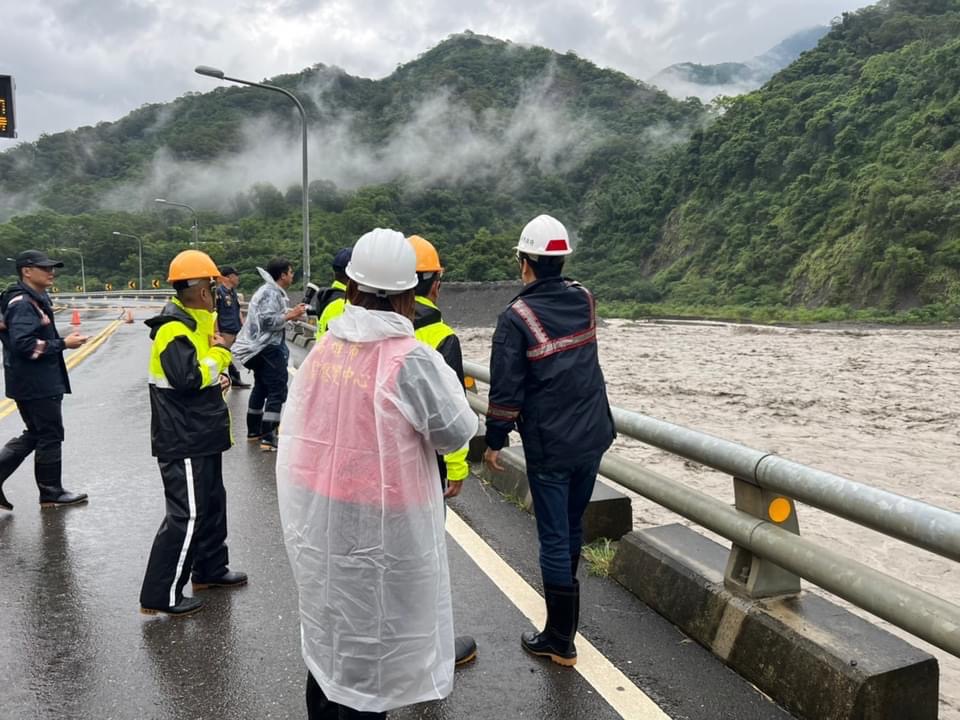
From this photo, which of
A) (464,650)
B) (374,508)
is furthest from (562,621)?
(374,508)

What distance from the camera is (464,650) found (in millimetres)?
3314

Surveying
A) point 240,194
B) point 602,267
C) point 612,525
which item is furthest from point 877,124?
point 240,194

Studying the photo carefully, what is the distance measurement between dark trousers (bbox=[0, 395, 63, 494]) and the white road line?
3.04 meters

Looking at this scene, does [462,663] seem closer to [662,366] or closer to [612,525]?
[612,525]

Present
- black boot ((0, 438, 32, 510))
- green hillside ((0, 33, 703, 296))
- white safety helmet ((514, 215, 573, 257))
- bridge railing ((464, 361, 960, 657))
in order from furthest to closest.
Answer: green hillside ((0, 33, 703, 296)) < black boot ((0, 438, 32, 510)) < white safety helmet ((514, 215, 573, 257)) < bridge railing ((464, 361, 960, 657))

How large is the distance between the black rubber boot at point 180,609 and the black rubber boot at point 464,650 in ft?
4.79

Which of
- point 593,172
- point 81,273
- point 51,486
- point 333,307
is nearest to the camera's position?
point 333,307

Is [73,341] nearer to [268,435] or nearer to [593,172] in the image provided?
[268,435]

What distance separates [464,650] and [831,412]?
36.4ft

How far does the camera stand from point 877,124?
59.5 m

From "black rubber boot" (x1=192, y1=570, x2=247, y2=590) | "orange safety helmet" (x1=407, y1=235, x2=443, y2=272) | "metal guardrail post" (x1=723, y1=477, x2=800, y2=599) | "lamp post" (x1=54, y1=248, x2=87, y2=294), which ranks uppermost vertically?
"orange safety helmet" (x1=407, y1=235, x2=443, y2=272)

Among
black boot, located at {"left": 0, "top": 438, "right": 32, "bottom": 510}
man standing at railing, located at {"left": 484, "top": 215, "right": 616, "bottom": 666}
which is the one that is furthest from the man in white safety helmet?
black boot, located at {"left": 0, "top": 438, "right": 32, "bottom": 510}

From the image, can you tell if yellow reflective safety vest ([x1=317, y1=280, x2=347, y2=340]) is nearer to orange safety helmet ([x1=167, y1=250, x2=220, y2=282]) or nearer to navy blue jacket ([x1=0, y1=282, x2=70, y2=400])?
orange safety helmet ([x1=167, y1=250, x2=220, y2=282])

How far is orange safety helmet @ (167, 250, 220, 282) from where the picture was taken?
12.3 feet
